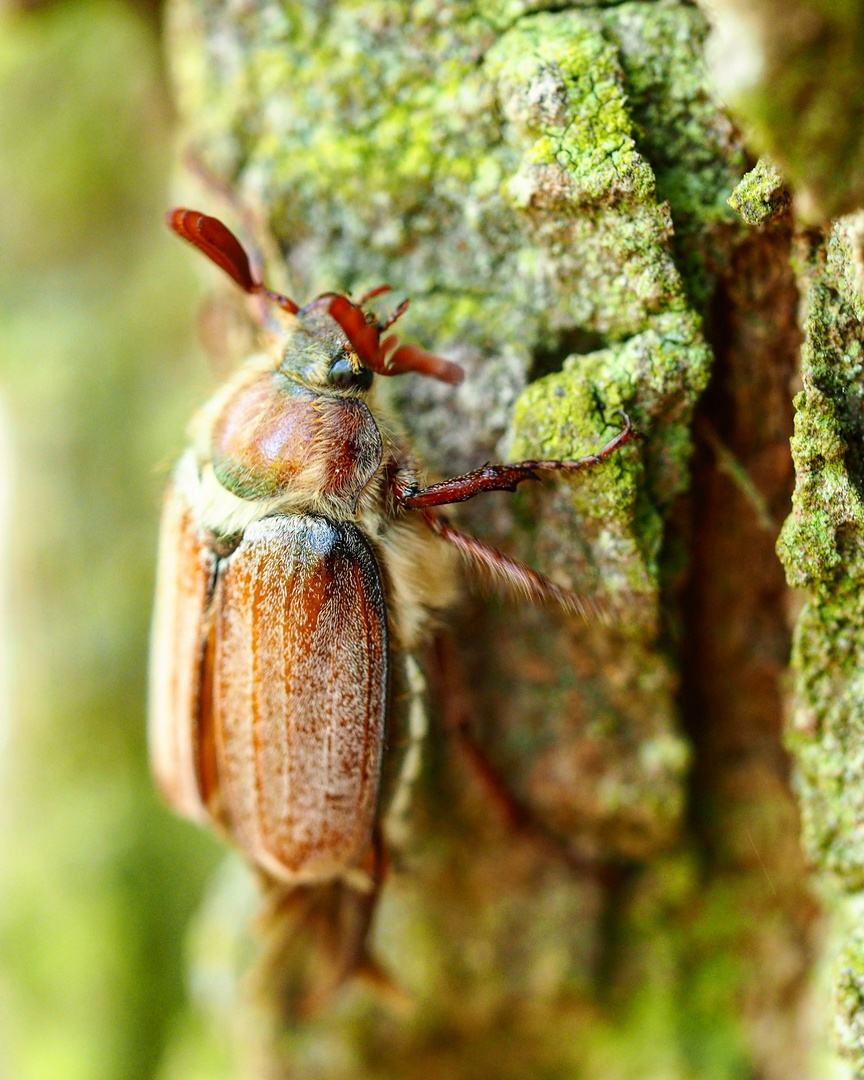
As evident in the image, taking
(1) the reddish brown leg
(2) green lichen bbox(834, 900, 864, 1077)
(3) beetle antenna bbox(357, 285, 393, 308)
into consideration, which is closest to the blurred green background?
(3) beetle antenna bbox(357, 285, 393, 308)

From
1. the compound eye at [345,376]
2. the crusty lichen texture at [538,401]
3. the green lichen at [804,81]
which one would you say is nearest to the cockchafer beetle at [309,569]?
the compound eye at [345,376]

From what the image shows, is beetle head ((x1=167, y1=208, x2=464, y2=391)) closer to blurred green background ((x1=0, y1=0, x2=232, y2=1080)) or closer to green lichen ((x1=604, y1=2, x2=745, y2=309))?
green lichen ((x1=604, y1=2, x2=745, y2=309))

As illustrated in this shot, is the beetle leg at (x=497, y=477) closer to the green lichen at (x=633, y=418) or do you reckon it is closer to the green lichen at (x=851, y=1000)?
the green lichen at (x=633, y=418)

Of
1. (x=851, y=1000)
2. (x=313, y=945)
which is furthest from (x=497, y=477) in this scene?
(x=313, y=945)

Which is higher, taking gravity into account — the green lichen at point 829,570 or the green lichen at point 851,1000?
the green lichen at point 829,570

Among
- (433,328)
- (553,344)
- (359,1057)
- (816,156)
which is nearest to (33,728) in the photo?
(359,1057)

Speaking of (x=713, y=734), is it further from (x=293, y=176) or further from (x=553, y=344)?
(x=293, y=176)
